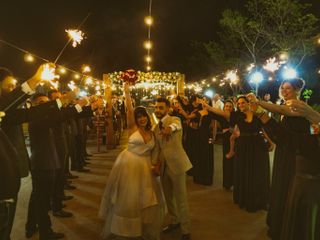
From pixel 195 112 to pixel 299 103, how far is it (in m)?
5.37

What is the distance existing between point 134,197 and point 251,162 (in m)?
2.77

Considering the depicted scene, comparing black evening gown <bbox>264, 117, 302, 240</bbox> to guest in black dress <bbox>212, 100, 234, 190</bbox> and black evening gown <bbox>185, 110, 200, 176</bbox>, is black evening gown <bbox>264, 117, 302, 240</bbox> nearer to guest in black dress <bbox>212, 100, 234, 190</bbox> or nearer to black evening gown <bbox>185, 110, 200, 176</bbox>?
guest in black dress <bbox>212, 100, 234, 190</bbox>

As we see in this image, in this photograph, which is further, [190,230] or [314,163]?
[190,230]

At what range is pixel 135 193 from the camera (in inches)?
199

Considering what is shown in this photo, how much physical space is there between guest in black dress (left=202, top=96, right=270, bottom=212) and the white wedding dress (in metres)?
2.12

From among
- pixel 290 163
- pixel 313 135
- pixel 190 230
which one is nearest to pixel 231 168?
pixel 190 230

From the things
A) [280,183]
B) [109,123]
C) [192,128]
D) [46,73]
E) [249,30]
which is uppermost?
[249,30]

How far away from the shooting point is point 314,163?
3783 millimetres

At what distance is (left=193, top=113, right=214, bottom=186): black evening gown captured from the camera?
894 cm

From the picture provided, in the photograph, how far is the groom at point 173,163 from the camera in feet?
17.6

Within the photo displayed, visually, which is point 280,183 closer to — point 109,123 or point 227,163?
point 227,163

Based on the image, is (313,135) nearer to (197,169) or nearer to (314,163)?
(314,163)

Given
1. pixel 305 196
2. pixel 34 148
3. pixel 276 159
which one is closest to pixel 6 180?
pixel 34 148

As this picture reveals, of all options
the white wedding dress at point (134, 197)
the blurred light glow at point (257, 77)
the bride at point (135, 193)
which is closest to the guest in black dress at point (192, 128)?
the bride at point (135, 193)
